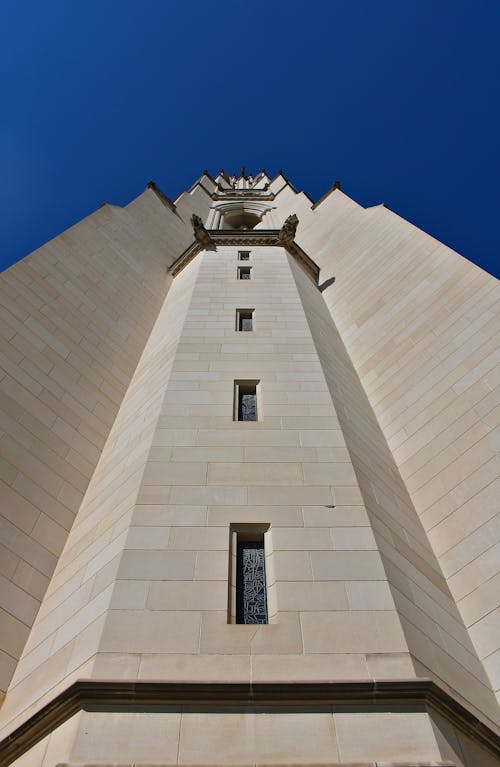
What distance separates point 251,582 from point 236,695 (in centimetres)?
165

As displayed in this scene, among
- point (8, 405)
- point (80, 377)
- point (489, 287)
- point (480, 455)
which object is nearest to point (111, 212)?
point (80, 377)

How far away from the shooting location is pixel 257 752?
4.78m

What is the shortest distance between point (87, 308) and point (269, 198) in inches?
973

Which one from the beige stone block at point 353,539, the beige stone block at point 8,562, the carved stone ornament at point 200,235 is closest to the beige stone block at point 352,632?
the beige stone block at point 353,539

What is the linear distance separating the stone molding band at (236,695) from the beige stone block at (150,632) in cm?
54

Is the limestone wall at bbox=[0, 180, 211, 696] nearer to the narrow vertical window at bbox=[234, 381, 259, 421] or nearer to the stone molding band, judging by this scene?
the stone molding band

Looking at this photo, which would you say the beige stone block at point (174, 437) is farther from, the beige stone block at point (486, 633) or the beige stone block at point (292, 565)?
the beige stone block at point (486, 633)

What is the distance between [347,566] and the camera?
671 centimetres

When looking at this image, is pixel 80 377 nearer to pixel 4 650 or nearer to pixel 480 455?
pixel 4 650

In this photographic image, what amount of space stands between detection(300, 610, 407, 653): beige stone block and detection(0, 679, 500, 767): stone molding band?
529 mm

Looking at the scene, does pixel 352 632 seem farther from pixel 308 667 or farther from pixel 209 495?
pixel 209 495

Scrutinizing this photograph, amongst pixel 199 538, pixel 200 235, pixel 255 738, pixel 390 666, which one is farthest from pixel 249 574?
pixel 200 235

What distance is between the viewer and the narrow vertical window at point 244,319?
547 inches

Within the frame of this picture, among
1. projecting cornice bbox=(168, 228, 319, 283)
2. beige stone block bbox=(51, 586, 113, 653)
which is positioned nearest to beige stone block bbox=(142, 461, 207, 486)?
beige stone block bbox=(51, 586, 113, 653)
